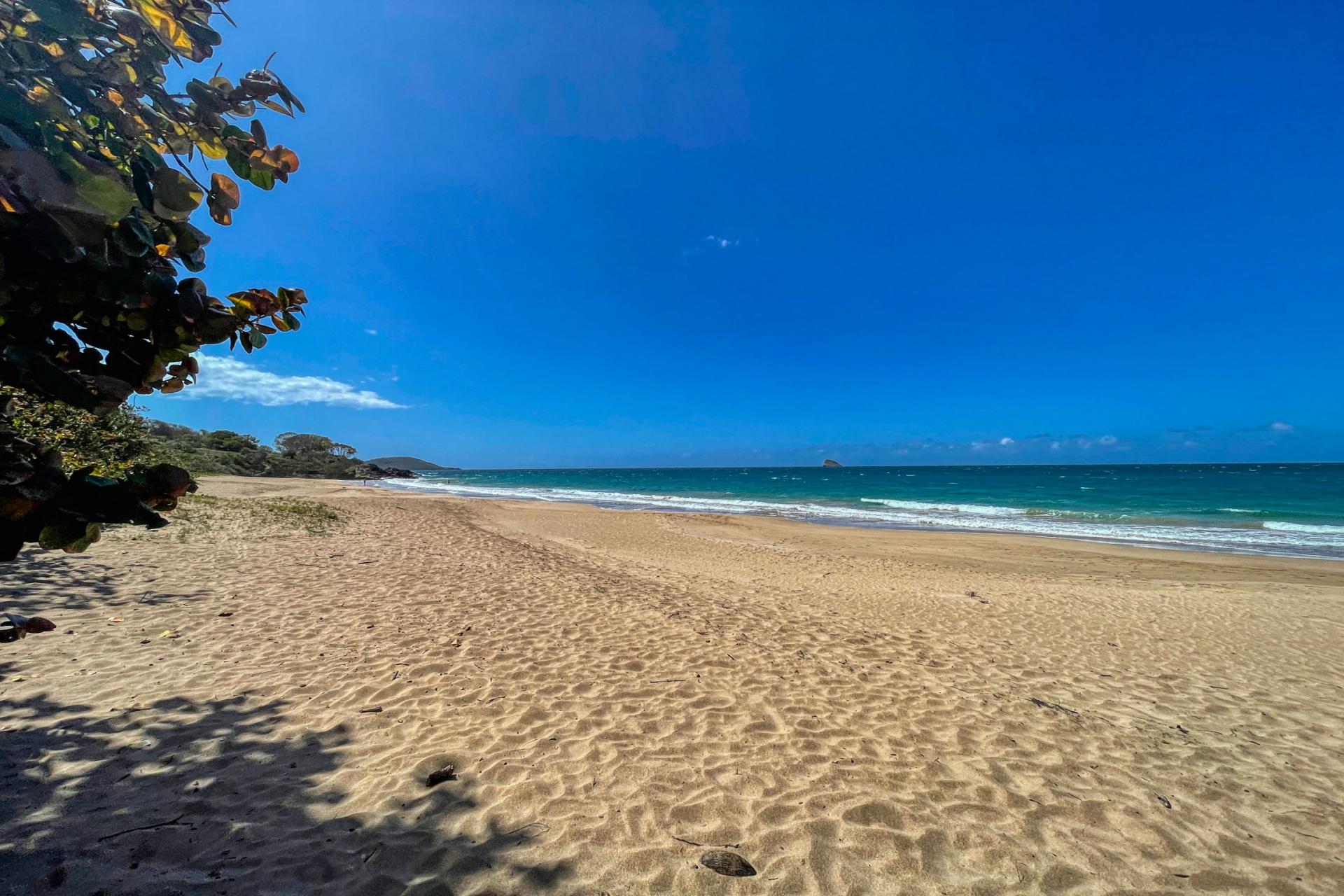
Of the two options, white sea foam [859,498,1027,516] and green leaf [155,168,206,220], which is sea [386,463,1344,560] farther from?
green leaf [155,168,206,220]

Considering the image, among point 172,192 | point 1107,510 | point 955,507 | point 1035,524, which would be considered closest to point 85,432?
point 172,192

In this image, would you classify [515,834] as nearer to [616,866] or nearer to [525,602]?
[616,866]

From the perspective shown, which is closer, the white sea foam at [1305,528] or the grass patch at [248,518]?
the grass patch at [248,518]

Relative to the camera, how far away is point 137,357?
7.00 feet

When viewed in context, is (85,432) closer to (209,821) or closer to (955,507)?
(209,821)

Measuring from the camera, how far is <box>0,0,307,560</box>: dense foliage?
159cm

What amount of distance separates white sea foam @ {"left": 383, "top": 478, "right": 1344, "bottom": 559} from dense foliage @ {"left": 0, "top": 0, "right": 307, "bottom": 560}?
27.0m

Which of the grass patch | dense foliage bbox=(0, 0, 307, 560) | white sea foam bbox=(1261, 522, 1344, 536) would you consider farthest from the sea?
dense foliage bbox=(0, 0, 307, 560)

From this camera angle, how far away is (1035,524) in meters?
26.5

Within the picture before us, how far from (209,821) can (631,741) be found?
2611mm

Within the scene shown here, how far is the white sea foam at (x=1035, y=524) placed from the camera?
20.1 m

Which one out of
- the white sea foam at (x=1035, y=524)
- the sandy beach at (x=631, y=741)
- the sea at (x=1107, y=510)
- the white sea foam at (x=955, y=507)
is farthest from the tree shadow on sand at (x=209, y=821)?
the white sea foam at (x=955, y=507)

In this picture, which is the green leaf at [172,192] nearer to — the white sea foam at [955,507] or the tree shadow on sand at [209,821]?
the tree shadow on sand at [209,821]

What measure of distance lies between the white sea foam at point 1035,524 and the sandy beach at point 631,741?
14304 mm
